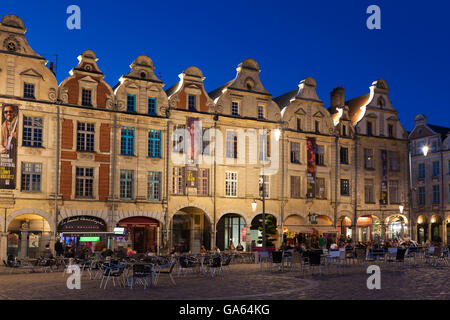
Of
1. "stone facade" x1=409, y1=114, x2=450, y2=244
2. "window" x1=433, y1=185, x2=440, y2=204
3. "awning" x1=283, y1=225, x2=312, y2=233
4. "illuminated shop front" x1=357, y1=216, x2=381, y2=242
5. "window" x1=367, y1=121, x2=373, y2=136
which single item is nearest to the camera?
"awning" x1=283, y1=225, x2=312, y2=233

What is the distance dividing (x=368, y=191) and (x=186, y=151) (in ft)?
55.0

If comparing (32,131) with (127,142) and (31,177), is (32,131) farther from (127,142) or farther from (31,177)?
(127,142)

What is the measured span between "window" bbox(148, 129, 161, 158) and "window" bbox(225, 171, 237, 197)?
5134 millimetres

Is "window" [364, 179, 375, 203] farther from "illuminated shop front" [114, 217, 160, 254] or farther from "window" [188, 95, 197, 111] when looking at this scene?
"illuminated shop front" [114, 217, 160, 254]

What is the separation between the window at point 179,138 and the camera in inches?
1474

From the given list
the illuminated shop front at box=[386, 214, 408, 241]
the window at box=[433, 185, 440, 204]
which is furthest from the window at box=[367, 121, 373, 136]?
the window at box=[433, 185, 440, 204]

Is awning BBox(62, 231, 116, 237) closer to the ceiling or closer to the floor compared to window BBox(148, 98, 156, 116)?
closer to the floor

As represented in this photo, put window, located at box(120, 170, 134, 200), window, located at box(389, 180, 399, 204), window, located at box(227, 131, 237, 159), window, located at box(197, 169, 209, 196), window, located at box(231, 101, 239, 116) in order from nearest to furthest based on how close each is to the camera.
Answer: window, located at box(120, 170, 134, 200) → window, located at box(197, 169, 209, 196) → window, located at box(227, 131, 237, 159) → window, located at box(231, 101, 239, 116) → window, located at box(389, 180, 399, 204)

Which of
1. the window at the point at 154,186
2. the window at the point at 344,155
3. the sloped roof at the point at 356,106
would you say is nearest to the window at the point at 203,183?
the window at the point at 154,186

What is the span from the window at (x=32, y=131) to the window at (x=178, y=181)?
858 centimetres

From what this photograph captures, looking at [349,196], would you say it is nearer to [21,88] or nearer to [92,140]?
[92,140]

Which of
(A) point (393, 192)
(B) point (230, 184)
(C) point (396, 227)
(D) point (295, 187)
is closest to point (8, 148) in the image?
→ (B) point (230, 184)

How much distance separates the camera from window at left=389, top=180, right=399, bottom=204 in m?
47.5
